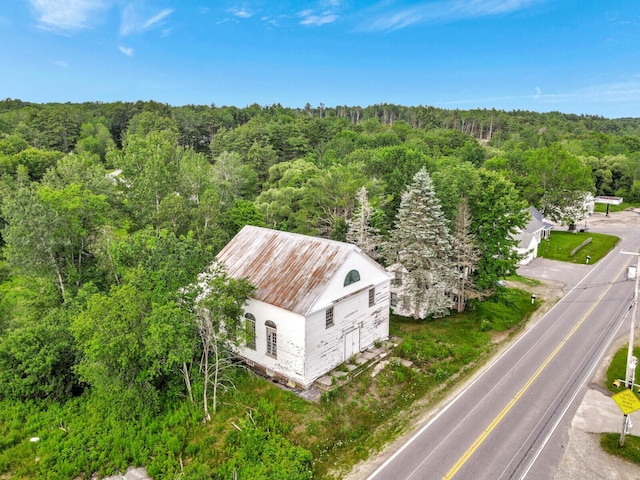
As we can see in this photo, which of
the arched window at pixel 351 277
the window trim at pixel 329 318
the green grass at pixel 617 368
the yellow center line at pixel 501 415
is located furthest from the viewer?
the arched window at pixel 351 277

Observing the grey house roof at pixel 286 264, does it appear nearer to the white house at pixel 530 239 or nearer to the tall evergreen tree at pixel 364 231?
the tall evergreen tree at pixel 364 231

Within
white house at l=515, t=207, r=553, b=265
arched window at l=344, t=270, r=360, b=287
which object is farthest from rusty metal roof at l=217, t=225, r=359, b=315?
white house at l=515, t=207, r=553, b=265

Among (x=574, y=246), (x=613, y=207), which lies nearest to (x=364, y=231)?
(x=574, y=246)

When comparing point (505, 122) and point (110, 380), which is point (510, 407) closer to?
point (110, 380)

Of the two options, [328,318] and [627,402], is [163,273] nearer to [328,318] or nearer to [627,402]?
[328,318]

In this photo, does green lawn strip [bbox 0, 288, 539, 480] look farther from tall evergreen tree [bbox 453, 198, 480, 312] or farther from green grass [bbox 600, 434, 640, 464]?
tall evergreen tree [bbox 453, 198, 480, 312]

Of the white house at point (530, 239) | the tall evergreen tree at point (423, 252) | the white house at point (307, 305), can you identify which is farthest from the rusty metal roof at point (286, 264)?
the white house at point (530, 239)

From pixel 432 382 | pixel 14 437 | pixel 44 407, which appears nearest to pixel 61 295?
pixel 44 407
